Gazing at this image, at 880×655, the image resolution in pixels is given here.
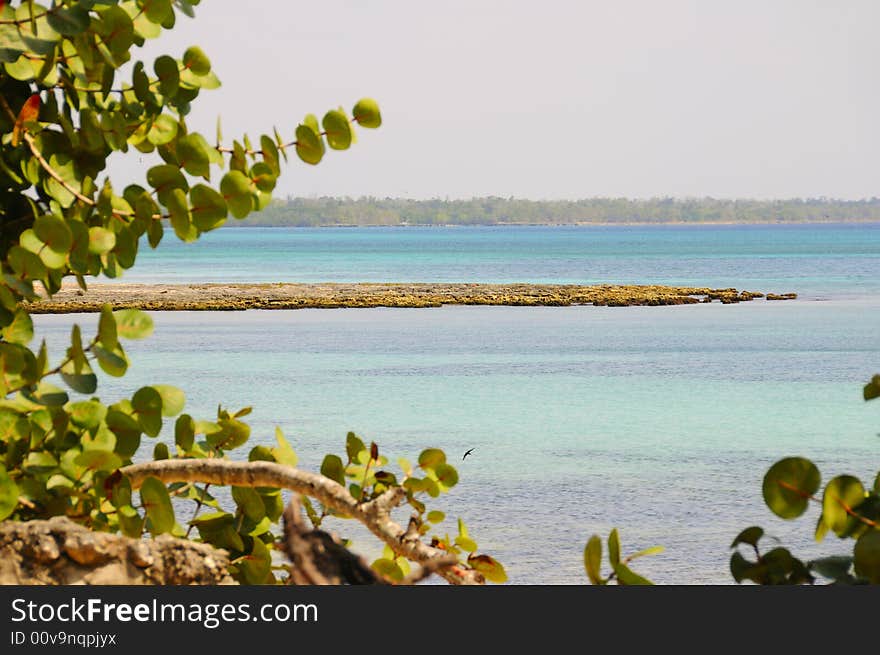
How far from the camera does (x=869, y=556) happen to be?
156 cm

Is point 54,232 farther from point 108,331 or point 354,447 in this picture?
point 354,447

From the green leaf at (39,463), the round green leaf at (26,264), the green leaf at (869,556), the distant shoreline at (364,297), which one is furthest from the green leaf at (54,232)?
the distant shoreline at (364,297)

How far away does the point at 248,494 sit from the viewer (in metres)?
2.66

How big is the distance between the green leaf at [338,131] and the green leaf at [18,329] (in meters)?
0.83

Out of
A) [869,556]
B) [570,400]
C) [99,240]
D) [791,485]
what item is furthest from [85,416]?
[570,400]

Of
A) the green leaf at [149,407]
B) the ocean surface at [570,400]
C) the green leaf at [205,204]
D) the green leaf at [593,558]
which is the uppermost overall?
the green leaf at [205,204]

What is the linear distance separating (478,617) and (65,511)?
1.22 meters

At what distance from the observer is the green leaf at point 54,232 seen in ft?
7.50

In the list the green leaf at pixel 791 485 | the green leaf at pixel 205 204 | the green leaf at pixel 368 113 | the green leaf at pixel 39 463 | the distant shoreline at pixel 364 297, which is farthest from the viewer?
the distant shoreline at pixel 364 297

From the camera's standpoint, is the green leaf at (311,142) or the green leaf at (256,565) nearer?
the green leaf at (256,565)

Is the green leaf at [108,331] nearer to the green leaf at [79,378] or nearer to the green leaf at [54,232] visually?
the green leaf at [79,378]

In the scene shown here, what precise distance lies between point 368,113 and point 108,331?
0.90 m

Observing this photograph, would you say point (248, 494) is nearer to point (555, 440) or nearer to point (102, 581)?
point (102, 581)

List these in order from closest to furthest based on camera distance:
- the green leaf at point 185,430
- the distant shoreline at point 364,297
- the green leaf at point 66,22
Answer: the green leaf at point 66,22 < the green leaf at point 185,430 < the distant shoreline at point 364,297
